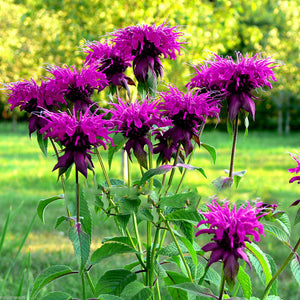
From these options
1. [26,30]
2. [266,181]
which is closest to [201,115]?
[266,181]

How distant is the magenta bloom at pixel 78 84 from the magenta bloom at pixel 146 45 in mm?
111

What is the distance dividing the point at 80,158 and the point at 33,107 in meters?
0.31

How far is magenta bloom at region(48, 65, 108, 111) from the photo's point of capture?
1.25 metres

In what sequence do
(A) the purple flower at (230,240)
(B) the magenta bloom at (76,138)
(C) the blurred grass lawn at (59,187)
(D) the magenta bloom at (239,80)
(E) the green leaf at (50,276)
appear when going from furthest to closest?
(C) the blurred grass lawn at (59,187), (E) the green leaf at (50,276), (D) the magenta bloom at (239,80), (B) the magenta bloom at (76,138), (A) the purple flower at (230,240)

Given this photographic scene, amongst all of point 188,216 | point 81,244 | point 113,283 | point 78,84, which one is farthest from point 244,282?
point 78,84

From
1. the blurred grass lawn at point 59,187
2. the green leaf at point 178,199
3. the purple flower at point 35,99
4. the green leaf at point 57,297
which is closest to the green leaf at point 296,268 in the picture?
the blurred grass lawn at point 59,187

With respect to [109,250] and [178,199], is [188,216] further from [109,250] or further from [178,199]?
[109,250]

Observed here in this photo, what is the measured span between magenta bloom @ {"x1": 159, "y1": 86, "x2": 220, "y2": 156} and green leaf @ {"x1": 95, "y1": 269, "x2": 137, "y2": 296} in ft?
1.46

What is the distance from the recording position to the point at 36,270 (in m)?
2.89

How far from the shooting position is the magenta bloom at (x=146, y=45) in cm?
126

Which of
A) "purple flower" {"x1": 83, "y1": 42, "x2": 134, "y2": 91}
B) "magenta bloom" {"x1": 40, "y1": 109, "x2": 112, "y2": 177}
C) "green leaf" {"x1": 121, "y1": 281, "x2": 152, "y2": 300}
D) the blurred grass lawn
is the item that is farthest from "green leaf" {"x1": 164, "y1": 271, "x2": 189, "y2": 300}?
"purple flower" {"x1": 83, "y1": 42, "x2": 134, "y2": 91}

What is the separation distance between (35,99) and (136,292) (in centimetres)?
64

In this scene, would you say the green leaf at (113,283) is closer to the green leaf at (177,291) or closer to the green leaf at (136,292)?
the green leaf at (136,292)

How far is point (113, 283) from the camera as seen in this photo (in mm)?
1292
